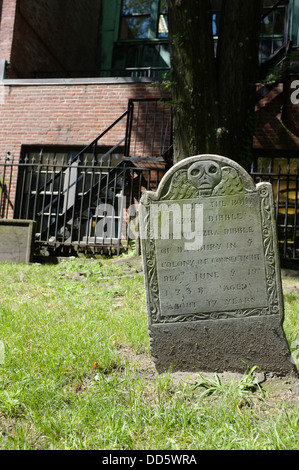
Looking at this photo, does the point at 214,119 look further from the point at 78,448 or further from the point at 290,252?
the point at 78,448

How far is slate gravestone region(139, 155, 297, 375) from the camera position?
3.24m

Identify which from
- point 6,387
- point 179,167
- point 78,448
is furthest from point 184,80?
point 78,448

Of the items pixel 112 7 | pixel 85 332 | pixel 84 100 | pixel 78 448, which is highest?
pixel 112 7

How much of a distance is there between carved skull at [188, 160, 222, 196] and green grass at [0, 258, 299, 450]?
1396 mm

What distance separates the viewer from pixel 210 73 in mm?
6605

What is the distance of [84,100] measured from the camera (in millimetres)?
11359

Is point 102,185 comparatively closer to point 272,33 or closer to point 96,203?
point 96,203

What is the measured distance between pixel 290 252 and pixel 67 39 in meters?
10.4

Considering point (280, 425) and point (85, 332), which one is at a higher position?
point (85, 332)

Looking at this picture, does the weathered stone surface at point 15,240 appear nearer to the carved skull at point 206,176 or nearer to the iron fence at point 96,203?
the iron fence at point 96,203

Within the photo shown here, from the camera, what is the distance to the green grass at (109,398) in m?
2.31

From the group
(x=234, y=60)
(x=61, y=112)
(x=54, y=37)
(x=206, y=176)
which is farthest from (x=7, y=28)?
(x=206, y=176)

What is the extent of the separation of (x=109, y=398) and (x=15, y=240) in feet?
18.4

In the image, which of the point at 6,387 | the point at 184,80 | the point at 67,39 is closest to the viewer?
the point at 6,387
